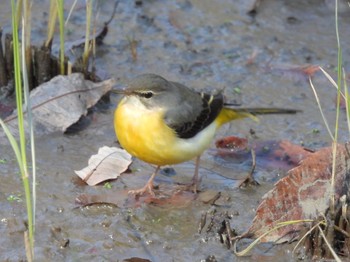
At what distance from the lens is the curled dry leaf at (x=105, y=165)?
7.13 m

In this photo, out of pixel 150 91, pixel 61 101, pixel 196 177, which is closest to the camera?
pixel 150 91

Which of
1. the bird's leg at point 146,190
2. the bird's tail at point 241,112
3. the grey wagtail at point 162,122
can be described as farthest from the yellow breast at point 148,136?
the bird's tail at point 241,112

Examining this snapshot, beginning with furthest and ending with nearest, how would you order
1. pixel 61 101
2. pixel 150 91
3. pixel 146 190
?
pixel 61 101 → pixel 150 91 → pixel 146 190

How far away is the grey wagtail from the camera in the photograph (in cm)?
684

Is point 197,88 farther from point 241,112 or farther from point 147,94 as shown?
point 147,94

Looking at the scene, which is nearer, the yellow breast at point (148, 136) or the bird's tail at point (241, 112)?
the yellow breast at point (148, 136)

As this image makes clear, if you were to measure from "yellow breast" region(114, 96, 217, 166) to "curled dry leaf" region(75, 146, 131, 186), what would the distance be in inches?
15.6

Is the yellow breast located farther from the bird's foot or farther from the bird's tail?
the bird's tail

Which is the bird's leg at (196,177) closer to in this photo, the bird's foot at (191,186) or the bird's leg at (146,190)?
the bird's foot at (191,186)

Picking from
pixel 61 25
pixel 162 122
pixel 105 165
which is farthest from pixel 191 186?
pixel 61 25

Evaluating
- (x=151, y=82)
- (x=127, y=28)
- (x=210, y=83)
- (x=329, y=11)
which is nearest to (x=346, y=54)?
(x=329, y=11)

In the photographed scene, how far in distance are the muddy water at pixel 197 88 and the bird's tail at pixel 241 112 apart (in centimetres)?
35

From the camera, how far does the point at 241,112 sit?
25.9ft

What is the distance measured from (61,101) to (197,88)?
1607mm
